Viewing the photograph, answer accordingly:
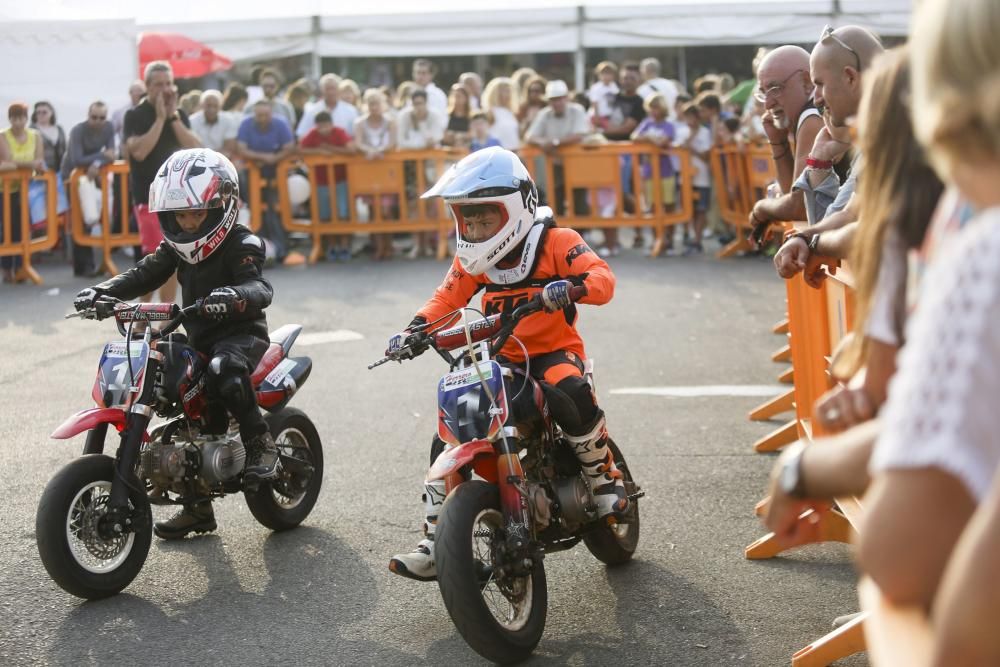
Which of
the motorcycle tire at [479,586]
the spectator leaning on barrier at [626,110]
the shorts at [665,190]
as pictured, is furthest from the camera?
the spectator leaning on barrier at [626,110]

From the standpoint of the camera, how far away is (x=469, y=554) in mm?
4293

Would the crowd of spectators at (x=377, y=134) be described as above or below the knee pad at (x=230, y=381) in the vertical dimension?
above

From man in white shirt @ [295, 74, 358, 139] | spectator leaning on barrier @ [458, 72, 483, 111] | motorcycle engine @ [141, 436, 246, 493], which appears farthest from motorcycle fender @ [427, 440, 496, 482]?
spectator leaning on barrier @ [458, 72, 483, 111]

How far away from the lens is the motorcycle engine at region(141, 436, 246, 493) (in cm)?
569

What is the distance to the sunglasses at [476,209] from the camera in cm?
514

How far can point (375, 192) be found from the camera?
16.8 metres

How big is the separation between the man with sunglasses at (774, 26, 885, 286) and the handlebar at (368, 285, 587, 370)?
793 millimetres

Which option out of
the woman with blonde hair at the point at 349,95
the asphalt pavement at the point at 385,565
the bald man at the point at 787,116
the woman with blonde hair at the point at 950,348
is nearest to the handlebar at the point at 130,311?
the asphalt pavement at the point at 385,565

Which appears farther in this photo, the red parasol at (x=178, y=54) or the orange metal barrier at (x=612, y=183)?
the red parasol at (x=178, y=54)

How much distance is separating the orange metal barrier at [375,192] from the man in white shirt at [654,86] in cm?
303

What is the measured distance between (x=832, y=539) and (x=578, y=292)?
159cm

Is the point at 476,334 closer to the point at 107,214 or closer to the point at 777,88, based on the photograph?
the point at 777,88

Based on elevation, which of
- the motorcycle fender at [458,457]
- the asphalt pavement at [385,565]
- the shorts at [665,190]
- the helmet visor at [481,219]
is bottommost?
the asphalt pavement at [385,565]

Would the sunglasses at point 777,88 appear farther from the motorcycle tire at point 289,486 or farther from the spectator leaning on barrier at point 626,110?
the spectator leaning on barrier at point 626,110
